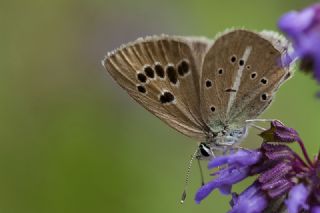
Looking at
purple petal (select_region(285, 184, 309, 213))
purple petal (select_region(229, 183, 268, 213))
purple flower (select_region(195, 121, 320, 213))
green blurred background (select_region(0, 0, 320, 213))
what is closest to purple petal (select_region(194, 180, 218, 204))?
purple flower (select_region(195, 121, 320, 213))

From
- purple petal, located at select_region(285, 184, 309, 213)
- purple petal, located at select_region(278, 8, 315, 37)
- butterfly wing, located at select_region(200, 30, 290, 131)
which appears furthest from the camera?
butterfly wing, located at select_region(200, 30, 290, 131)

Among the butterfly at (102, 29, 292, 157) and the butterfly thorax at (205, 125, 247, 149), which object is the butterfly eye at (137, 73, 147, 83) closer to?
the butterfly at (102, 29, 292, 157)

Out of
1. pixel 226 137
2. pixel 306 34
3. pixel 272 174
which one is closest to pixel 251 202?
pixel 272 174

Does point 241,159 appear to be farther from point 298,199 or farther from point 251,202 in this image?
point 298,199

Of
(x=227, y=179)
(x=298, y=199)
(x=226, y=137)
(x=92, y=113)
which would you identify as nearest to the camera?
(x=298, y=199)

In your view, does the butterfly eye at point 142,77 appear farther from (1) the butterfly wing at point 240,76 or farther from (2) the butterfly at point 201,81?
(1) the butterfly wing at point 240,76

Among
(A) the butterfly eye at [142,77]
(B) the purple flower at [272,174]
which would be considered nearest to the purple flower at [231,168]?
(B) the purple flower at [272,174]

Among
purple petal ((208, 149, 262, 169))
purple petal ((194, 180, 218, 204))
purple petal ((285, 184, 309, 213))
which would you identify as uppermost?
purple petal ((208, 149, 262, 169))

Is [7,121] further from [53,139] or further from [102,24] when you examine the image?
[102,24]
